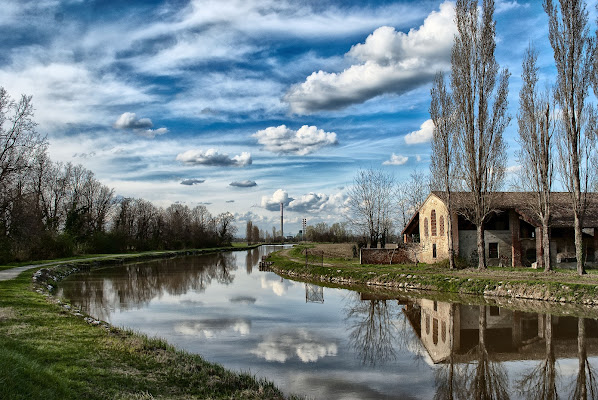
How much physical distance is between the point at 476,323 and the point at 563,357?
3862 millimetres

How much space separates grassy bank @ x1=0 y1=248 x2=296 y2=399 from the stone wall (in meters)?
22.3

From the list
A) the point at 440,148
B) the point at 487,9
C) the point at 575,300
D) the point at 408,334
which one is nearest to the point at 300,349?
the point at 408,334

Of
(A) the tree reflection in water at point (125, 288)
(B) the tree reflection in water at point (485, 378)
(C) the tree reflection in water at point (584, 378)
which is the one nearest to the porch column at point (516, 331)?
(B) the tree reflection in water at point (485, 378)

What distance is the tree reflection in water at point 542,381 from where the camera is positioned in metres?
7.48

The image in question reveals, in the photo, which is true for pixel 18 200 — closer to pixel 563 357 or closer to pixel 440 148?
pixel 440 148

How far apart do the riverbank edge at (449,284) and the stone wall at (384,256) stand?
1.90 m

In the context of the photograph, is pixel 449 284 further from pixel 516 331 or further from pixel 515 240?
pixel 515 240

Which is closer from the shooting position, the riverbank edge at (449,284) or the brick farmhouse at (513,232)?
the riverbank edge at (449,284)

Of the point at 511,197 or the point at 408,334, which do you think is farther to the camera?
the point at 511,197

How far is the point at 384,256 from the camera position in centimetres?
3138

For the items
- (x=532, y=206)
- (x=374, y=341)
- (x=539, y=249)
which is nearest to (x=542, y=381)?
(x=374, y=341)

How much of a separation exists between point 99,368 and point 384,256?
85.0ft

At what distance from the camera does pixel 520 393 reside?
7574 mm

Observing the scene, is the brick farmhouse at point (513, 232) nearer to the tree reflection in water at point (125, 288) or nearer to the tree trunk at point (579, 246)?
the tree trunk at point (579, 246)
